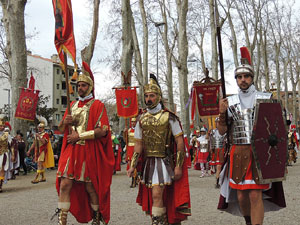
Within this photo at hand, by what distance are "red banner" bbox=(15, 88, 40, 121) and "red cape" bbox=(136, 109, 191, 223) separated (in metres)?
9.53

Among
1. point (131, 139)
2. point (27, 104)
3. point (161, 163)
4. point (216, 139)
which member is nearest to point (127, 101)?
point (131, 139)

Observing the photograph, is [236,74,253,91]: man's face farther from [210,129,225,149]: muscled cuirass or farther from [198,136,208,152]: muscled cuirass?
Result: [198,136,208,152]: muscled cuirass

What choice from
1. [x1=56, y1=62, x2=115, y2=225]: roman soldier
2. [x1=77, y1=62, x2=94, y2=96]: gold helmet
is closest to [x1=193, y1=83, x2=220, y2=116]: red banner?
[x1=77, y1=62, x2=94, y2=96]: gold helmet

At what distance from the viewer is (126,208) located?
716 cm

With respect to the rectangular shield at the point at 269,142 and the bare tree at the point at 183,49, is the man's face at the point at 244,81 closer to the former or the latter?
the rectangular shield at the point at 269,142

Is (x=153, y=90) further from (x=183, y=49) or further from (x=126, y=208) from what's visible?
(x=183, y=49)

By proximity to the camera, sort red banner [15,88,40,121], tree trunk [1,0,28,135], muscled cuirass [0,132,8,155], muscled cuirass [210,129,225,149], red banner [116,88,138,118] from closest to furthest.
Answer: muscled cuirass [0,132,8,155], muscled cuirass [210,129,225,149], red banner [116,88,138,118], red banner [15,88,40,121], tree trunk [1,0,28,135]

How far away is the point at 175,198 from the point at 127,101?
22.2 ft

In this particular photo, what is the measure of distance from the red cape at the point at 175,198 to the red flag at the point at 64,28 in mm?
1855

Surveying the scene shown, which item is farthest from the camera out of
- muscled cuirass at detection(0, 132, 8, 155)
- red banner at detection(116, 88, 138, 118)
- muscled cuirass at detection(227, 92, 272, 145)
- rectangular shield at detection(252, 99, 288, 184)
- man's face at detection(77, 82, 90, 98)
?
red banner at detection(116, 88, 138, 118)

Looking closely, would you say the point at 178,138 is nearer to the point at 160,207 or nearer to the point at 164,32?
the point at 160,207

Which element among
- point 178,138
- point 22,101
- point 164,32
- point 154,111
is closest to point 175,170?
point 178,138

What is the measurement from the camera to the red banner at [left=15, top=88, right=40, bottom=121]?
1386 centimetres

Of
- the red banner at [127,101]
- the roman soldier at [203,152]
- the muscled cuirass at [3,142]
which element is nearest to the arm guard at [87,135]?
the muscled cuirass at [3,142]
